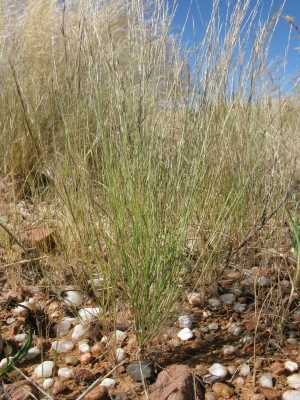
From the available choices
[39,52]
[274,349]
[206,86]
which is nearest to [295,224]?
[274,349]

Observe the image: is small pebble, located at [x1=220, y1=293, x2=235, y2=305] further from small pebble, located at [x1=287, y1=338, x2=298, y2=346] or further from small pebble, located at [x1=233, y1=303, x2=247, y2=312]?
small pebble, located at [x1=287, y1=338, x2=298, y2=346]

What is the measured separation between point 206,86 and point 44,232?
986 millimetres

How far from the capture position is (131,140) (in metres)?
1.42

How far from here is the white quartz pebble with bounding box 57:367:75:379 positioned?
125cm

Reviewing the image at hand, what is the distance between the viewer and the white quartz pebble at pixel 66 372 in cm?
125

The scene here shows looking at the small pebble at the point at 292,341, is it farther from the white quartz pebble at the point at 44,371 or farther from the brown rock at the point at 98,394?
the white quartz pebble at the point at 44,371

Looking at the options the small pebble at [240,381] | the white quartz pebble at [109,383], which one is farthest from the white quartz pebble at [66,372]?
the small pebble at [240,381]

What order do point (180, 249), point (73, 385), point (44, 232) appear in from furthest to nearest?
point (44, 232), point (180, 249), point (73, 385)

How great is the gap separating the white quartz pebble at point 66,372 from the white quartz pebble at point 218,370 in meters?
0.41

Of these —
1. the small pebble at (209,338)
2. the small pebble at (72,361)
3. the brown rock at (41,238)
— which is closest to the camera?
the small pebble at (72,361)

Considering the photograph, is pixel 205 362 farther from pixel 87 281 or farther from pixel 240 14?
pixel 240 14

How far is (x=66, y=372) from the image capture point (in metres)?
1.26

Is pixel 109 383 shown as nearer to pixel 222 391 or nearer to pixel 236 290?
pixel 222 391

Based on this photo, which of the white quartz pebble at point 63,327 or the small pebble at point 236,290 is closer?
the white quartz pebble at point 63,327
